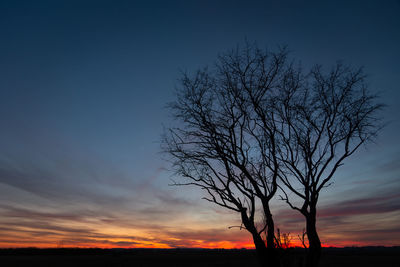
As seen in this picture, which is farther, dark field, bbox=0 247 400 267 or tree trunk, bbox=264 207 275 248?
dark field, bbox=0 247 400 267

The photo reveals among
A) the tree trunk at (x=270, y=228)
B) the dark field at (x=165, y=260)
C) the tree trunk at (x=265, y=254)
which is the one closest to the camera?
the tree trunk at (x=265, y=254)

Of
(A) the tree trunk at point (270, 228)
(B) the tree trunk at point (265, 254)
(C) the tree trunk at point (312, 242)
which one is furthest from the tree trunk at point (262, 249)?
(C) the tree trunk at point (312, 242)

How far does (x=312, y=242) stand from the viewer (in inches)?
376

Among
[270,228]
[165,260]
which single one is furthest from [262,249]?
[165,260]

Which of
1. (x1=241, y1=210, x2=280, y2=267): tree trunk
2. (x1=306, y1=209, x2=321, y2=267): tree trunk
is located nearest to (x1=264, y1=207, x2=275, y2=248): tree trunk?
(x1=241, y1=210, x2=280, y2=267): tree trunk

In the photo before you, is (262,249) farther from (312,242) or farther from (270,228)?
(312,242)

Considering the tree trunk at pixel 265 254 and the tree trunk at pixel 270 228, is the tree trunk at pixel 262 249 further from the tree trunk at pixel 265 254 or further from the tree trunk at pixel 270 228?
the tree trunk at pixel 270 228

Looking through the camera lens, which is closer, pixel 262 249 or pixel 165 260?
pixel 262 249

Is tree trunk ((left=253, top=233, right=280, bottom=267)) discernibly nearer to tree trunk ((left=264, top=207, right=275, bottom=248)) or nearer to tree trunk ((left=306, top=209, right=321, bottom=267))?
tree trunk ((left=264, top=207, right=275, bottom=248))

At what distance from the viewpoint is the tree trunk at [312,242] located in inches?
369

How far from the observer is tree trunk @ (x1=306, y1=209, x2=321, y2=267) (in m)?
9.37

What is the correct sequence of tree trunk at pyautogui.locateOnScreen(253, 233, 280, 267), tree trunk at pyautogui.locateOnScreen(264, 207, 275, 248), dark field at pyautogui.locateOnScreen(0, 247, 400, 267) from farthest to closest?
1. dark field at pyautogui.locateOnScreen(0, 247, 400, 267)
2. tree trunk at pyautogui.locateOnScreen(264, 207, 275, 248)
3. tree trunk at pyautogui.locateOnScreen(253, 233, 280, 267)

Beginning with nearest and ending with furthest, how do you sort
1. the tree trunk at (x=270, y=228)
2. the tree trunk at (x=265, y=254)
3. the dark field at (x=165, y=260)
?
1. the tree trunk at (x=265, y=254)
2. the tree trunk at (x=270, y=228)
3. the dark field at (x=165, y=260)

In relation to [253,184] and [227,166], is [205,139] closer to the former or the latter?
[227,166]
